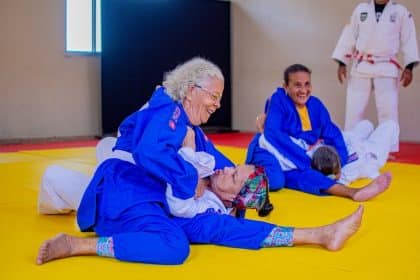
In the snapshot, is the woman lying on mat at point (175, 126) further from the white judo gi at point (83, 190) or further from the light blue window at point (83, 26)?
the light blue window at point (83, 26)

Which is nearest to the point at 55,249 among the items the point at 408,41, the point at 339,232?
the point at 339,232

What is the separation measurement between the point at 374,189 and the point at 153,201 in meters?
1.61

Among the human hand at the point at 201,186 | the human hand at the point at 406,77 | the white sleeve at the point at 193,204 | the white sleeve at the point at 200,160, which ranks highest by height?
the human hand at the point at 406,77

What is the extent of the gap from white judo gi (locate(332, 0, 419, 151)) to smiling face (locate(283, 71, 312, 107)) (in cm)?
198

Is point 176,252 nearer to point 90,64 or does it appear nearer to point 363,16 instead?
point 363,16

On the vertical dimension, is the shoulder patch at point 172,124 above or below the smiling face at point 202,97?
below

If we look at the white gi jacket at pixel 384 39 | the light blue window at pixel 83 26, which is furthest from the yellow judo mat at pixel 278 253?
the light blue window at pixel 83 26

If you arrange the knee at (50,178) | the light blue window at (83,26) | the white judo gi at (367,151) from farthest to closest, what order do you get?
the light blue window at (83,26), the white judo gi at (367,151), the knee at (50,178)

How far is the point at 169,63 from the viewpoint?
8.56m

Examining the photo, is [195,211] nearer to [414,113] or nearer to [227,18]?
[414,113]

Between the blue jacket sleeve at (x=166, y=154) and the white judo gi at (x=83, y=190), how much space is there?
0.09m

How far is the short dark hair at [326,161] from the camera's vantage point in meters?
3.82

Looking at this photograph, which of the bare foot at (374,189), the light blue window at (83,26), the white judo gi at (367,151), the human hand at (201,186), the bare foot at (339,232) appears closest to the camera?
the bare foot at (339,232)

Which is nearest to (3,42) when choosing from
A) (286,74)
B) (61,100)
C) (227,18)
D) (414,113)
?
(61,100)
